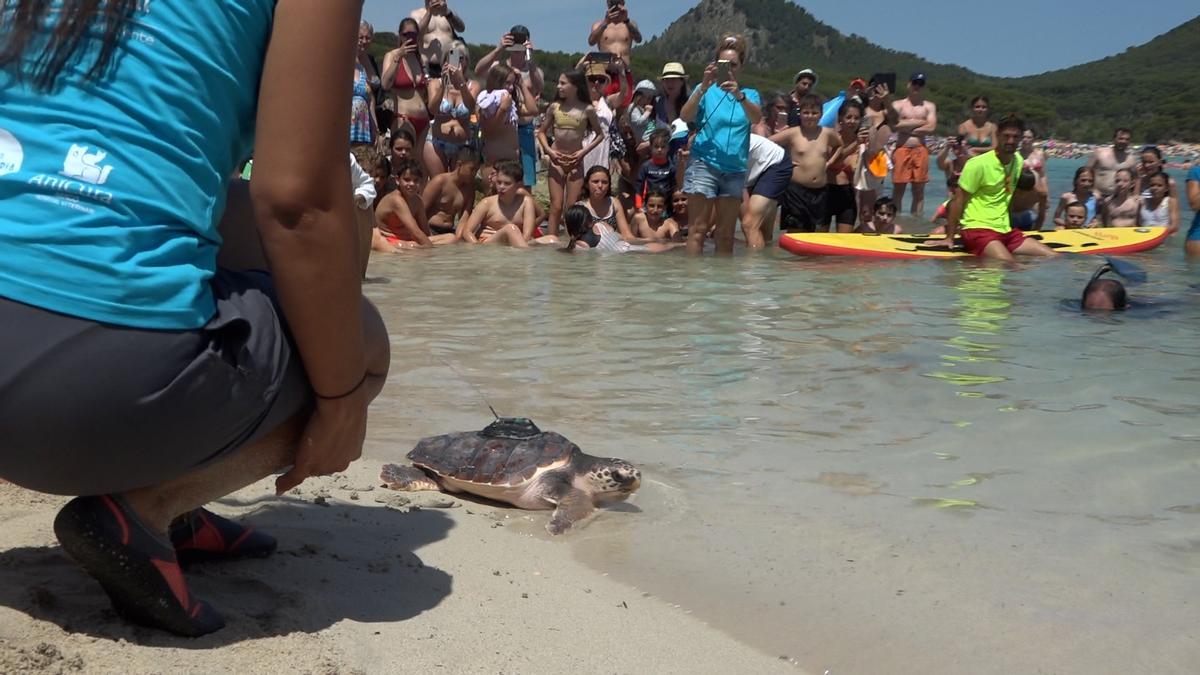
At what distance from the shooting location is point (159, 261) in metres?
1.50

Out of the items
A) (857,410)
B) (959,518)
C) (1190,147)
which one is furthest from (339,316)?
(1190,147)

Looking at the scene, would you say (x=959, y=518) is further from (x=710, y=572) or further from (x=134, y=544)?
(x=134, y=544)

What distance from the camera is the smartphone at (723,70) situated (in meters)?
9.86

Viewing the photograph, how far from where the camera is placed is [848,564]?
281 cm

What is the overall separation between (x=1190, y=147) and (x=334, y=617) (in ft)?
222

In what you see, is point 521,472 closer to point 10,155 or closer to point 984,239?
point 10,155

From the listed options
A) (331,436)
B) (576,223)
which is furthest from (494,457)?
(576,223)

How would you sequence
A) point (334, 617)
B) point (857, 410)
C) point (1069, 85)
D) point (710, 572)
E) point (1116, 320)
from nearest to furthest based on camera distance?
point (334, 617), point (710, 572), point (857, 410), point (1116, 320), point (1069, 85)

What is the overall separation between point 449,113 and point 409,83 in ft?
1.78

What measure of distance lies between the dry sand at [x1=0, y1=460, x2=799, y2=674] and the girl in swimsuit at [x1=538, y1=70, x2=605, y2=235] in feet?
30.1

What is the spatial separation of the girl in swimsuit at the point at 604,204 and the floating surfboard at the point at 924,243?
1.72 metres

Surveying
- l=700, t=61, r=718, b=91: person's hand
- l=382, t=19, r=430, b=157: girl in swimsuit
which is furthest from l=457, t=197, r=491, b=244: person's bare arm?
l=700, t=61, r=718, b=91: person's hand

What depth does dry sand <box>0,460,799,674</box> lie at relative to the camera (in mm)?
1762

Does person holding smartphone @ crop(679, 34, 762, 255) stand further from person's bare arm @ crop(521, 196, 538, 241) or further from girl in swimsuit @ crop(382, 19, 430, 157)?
girl in swimsuit @ crop(382, 19, 430, 157)
